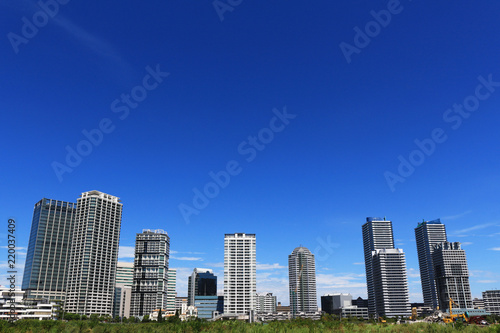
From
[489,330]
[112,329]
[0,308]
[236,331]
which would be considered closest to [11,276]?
[112,329]

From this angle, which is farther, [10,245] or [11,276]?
[11,276]

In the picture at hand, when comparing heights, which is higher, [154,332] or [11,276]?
[11,276]

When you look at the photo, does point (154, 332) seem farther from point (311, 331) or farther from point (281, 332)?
point (311, 331)

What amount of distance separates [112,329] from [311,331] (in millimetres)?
27626

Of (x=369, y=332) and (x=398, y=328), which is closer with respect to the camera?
(x=369, y=332)

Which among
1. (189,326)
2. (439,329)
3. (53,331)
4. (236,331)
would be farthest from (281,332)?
(53,331)

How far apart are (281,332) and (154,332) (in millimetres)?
17708

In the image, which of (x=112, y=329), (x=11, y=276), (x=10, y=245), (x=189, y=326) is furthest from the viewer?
(x=189, y=326)

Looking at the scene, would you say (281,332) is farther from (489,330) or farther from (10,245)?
(10,245)

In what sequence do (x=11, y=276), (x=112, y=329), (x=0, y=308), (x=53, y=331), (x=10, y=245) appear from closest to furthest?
(x=53, y=331), (x=10, y=245), (x=11, y=276), (x=112, y=329), (x=0, y=308)

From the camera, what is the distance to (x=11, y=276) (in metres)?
45.8

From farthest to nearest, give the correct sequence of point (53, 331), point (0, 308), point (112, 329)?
point (0, 308) → point (112, 329) → point (53, 331)

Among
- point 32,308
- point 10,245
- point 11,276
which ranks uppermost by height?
point 10,245

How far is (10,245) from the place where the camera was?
42875mm
